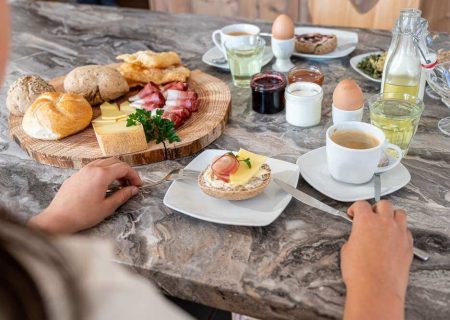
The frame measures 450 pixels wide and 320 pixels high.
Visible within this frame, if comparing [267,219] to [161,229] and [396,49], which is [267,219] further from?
[396,49]

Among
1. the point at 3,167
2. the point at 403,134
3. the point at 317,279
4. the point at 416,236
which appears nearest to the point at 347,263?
the point at 317,279

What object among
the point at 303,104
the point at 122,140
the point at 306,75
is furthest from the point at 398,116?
the point at 122,140

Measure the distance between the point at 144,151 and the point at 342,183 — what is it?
18.7 inches

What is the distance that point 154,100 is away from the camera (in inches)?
57.2

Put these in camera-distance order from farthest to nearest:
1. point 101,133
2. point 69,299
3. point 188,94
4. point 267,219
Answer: point 188,94 → point 101,133 → point 267,219 → point 69,299

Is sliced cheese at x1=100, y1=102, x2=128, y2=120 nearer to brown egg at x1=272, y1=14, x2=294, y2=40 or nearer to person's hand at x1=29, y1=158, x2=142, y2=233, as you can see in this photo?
person's hand at x1=29, y1=158, x2=142, y2=233

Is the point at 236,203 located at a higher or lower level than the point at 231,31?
lower

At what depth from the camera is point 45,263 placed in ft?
1.73

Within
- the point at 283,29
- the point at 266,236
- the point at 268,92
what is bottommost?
the point at 266,236

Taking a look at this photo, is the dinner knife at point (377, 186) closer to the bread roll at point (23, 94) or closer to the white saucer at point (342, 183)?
the white saucer at point (342, 183)

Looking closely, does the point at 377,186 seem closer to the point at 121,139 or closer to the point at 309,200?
the point at 309,200

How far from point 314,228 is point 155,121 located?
503 millimetres

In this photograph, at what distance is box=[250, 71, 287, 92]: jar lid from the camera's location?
1.42 m

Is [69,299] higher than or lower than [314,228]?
higher
